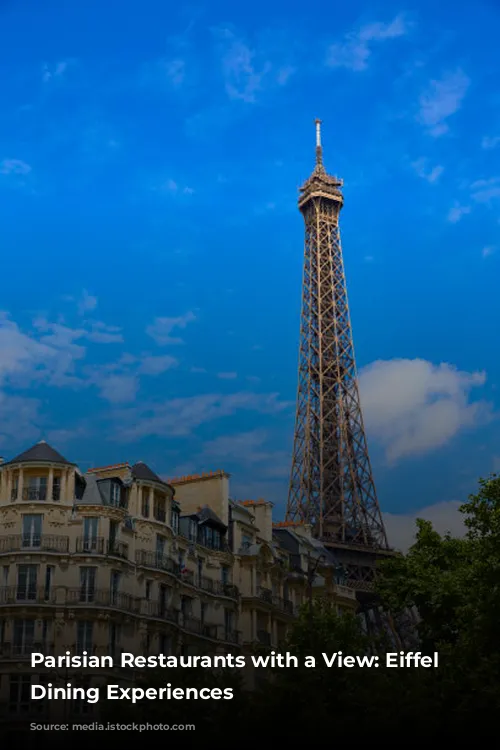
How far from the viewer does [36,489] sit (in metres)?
54.7

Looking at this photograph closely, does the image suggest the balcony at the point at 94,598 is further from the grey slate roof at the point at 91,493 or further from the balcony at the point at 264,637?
the balcony at the point at 264,637

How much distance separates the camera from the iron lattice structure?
112 meters

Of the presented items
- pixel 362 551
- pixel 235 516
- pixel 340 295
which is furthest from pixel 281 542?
pixel 340 295

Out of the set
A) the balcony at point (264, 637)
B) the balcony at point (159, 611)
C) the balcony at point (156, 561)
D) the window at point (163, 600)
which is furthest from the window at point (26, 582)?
the balcony at point (264, 637)

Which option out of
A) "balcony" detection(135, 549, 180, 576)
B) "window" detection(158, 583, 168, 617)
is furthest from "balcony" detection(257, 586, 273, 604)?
"window" detection(158, 583, 168, 617)

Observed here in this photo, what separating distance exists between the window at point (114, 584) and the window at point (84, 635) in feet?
5.19

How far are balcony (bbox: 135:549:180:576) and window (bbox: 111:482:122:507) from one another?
267cm

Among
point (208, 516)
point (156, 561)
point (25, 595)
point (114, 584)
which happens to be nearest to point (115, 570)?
point (114, 584)

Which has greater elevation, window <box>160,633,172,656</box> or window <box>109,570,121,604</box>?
window <box>109,570,121,604</box>

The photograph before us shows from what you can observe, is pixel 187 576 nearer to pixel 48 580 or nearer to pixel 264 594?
pixel 264 594

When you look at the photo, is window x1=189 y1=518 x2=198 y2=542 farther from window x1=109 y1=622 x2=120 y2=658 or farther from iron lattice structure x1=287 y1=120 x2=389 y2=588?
iron lattice structure x1=287 y1=120 x2=389 y2=588

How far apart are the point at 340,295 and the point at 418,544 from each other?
6599 cm

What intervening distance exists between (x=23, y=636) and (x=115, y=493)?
853cm

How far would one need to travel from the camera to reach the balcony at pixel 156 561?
55.8 metres
